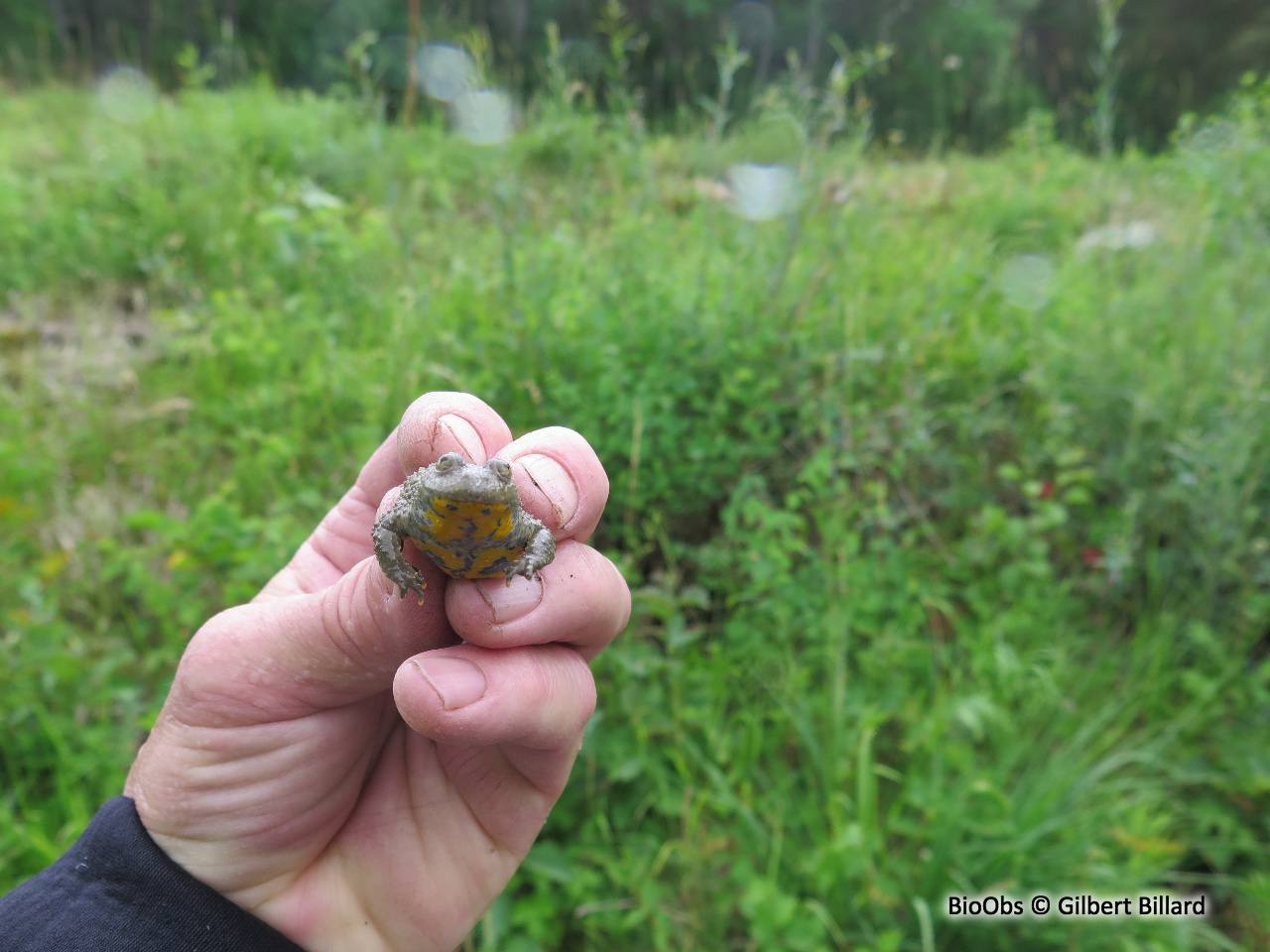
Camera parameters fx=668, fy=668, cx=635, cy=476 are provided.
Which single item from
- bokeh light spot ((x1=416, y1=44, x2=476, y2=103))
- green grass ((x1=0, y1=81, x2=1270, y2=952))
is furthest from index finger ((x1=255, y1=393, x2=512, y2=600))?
bokeh light spot ((x1=416, y1=44, x2=476, y2=103))

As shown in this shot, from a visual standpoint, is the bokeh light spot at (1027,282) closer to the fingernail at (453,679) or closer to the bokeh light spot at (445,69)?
the bokeh light spot at (445,69)

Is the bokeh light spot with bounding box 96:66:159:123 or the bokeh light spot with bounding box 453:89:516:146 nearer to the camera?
the bokeh light spot with bounding box 453:89:516:146

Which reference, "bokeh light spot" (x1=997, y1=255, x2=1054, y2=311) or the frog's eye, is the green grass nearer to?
"bokeh light spot" (x1=997, y1=255, x2=1054, y2=311)

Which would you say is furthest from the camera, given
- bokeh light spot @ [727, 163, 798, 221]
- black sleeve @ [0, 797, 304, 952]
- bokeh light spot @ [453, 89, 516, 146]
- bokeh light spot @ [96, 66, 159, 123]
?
bokeh light spot @ [96, 66, 159, 123]

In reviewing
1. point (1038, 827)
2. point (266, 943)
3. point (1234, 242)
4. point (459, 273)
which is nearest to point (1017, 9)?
point (1234, 242)

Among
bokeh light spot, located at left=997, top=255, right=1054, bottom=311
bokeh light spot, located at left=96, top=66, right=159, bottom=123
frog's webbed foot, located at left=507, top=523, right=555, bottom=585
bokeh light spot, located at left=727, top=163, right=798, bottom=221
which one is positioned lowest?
frog's webbed foot, located at left=507, top=523, right=555, bottom=585

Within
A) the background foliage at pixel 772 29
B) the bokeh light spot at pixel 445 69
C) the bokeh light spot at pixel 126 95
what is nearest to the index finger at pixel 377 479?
the bokeh light spot at pixel 445 69

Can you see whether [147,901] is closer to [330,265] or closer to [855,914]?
[855,914]
